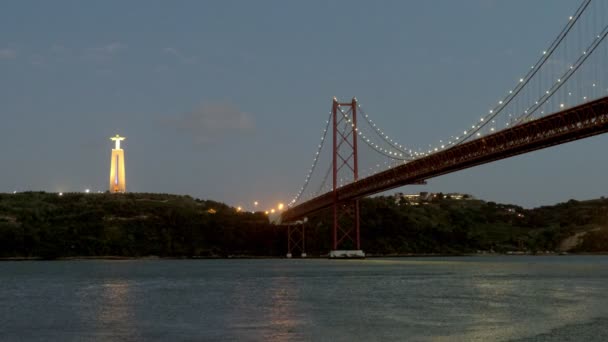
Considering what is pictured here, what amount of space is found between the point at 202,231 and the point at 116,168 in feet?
58.6

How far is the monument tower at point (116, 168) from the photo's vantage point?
112188 millimetres

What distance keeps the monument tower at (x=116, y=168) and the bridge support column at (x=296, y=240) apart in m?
24.4

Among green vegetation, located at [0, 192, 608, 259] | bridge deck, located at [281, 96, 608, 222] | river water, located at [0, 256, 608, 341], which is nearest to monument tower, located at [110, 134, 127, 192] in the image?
green vegetation, located at [0, 192, 608, 259]

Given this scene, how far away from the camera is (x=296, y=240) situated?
105m

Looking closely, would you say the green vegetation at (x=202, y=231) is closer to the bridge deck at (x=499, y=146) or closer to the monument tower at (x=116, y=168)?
the monument tower at (x=116, y=168)

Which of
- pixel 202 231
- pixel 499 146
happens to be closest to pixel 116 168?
pixel 202 231

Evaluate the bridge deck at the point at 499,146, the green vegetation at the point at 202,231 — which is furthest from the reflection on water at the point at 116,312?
the green vegetation at the point at 202,231

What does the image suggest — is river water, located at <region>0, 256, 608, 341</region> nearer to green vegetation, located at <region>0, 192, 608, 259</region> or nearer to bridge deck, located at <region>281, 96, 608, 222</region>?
bridge deck, located at <region>281, 96, 608, 222</region>

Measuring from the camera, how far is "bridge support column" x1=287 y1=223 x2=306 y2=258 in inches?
3850

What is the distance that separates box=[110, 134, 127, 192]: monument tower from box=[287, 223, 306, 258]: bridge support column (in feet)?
79.9

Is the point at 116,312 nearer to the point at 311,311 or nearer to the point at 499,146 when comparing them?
the point at 311,311

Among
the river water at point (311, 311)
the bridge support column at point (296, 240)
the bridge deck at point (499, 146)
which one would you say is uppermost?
the bridge deck at point (499, 146)

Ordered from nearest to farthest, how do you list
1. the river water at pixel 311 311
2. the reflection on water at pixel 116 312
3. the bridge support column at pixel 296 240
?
the river water at pixel 311 311 → the reflection on water at pixel 116 312 → the bridge support column at pixel 296 240

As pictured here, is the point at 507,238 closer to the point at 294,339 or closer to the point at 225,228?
the point at 225,228
